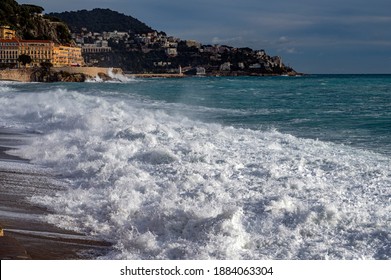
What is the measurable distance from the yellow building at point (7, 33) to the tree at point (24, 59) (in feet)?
38.2

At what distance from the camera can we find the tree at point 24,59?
10631cm

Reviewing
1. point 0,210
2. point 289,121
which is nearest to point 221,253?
point 0,210

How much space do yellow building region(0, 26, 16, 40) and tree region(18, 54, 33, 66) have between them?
38.2ft

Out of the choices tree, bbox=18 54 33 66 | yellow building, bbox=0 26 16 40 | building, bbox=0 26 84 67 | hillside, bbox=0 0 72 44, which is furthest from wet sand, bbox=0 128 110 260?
hillside, bbox=0 0 72 44

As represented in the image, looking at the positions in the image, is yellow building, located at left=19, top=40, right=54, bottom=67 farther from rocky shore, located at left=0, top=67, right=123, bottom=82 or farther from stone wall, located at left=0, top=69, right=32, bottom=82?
stone wall, located at left=0, top=69, right=32, bottom=82

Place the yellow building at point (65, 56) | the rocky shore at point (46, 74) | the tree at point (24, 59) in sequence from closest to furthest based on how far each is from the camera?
the rocky shore at point (46, 74), the tree at point (24, 59), the yellow building at point (65, 56)

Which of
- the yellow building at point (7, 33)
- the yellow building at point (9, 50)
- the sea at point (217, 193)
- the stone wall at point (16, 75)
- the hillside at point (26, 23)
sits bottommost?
the stone wall at point (16, 75)

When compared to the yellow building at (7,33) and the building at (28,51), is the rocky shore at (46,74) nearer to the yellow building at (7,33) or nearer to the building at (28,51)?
the building at (28,51)

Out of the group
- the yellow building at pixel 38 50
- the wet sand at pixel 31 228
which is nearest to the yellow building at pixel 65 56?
the yellow building at pixel 38 50

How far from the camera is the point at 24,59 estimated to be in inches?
4186

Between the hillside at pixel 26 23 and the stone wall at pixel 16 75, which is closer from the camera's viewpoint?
the stone wall at pixel 16 75

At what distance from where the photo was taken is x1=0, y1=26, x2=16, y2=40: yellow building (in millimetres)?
116562

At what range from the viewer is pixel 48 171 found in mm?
10703
